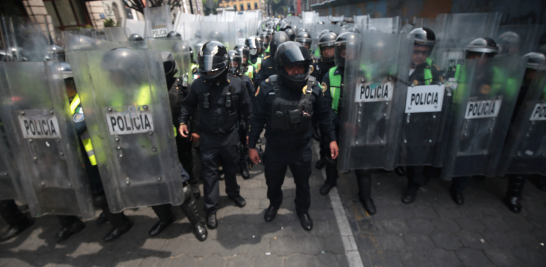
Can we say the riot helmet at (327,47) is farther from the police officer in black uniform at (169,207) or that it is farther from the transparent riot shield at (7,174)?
the transparent riot shield at (7,174)

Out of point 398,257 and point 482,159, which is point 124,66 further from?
point 482,159

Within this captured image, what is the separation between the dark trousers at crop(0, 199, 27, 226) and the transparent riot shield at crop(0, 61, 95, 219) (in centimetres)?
139

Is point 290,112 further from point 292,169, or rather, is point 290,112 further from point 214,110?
point 214,110

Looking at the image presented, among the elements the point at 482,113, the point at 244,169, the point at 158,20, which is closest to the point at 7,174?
the point at 244,169

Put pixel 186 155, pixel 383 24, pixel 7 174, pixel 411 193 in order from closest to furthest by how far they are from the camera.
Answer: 1. pixel 7 174
2. pixel 411 193
3. pixel 186 155
4. pixel 383 24

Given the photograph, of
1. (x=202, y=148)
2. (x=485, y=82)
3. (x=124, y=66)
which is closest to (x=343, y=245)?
(x=202, y=148)

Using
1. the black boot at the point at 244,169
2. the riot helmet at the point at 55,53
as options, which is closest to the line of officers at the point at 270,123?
the black boot at the point at 244,169

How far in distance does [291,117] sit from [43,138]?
1.95m

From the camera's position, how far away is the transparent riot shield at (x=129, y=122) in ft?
5.68

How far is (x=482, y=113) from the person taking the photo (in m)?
2.35

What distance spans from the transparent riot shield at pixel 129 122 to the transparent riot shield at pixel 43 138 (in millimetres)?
196

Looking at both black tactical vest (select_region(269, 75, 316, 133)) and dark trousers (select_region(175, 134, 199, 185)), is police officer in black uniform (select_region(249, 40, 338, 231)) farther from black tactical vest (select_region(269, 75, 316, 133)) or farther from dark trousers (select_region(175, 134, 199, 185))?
dark trousers (select_region(175, 134, 199, 185))

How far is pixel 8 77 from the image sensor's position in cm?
174

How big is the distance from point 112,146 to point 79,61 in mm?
637
